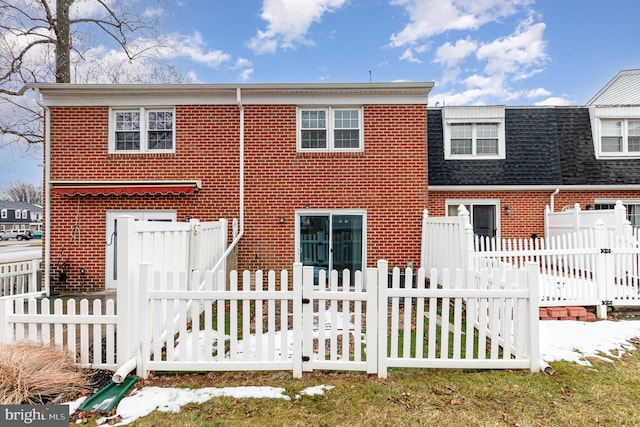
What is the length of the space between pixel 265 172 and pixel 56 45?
432 inches

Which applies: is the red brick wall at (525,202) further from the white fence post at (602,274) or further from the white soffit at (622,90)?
the white soffit at (622,90)

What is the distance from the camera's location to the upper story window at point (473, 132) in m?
10.8

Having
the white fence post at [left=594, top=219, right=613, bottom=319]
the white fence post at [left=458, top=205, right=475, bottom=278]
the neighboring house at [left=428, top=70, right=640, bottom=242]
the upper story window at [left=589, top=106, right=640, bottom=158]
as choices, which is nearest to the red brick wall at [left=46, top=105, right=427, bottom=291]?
the white fence post at [left=458, top=205, right=475, bottom=278]

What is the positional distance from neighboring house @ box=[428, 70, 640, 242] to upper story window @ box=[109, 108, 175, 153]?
25.8 ft

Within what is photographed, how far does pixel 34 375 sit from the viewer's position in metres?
3.21

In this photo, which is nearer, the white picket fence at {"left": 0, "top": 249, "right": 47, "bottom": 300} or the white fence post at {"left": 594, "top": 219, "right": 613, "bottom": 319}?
the white fence post at {"left": 594, "top": 219, "right": 613, "bottom": 319}

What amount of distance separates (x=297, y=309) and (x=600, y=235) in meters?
6.10

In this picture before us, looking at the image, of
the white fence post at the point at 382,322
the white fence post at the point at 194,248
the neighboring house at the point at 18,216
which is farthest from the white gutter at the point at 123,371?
the neighboring house at the point at 18,216

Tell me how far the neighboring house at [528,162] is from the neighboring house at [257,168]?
9.63 feet

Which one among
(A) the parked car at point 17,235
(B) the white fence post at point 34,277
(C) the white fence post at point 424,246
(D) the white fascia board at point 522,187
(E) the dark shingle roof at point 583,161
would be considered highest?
(E) the dark shingle roof at point 583,161

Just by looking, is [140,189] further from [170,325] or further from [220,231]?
[170,325]

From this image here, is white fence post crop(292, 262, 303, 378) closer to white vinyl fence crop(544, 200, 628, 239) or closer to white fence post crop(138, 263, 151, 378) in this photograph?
white fence post crop(138, 263, 151, 378)

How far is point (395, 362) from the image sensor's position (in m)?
3.76

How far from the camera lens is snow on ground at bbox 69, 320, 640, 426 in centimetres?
316
